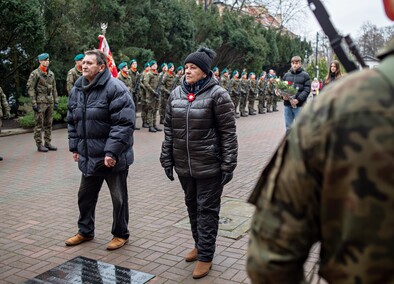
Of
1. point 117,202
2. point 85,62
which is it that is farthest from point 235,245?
point 85,62

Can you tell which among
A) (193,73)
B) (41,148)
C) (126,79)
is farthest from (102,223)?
(126,79)

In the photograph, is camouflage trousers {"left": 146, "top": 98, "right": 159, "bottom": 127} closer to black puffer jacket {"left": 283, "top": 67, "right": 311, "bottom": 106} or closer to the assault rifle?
black puffer jacket {"left": 283, "top": 67, "right": 311, "bottom": 106}

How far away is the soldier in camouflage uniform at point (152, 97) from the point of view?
1416 cm

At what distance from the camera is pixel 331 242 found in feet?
3.95

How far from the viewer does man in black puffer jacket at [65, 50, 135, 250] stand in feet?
14.0

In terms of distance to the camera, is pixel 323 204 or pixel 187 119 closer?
pixel 323 204

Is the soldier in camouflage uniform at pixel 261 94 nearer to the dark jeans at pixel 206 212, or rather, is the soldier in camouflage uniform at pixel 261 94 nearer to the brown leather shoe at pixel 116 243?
the brown leather shoe at pixel 116 243

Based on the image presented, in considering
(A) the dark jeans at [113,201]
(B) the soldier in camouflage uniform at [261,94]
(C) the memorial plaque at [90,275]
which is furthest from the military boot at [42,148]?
(B) the soldier in camouflage uniform at [261,94]

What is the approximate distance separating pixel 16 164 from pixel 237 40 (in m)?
22.8

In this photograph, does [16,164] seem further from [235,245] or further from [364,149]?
[364,149]

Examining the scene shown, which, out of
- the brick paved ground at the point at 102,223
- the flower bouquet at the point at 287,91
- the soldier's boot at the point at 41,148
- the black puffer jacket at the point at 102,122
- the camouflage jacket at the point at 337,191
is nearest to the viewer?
the camouflage jacket at the point at 337,191

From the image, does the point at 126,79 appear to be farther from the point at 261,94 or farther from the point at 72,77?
the point at 261,94

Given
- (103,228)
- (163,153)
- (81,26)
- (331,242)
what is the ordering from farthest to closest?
(81,26) < (103,228) < (163,153) < (331,242)

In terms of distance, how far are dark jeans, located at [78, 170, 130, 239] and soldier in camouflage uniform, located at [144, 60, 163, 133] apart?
30.7 ft
